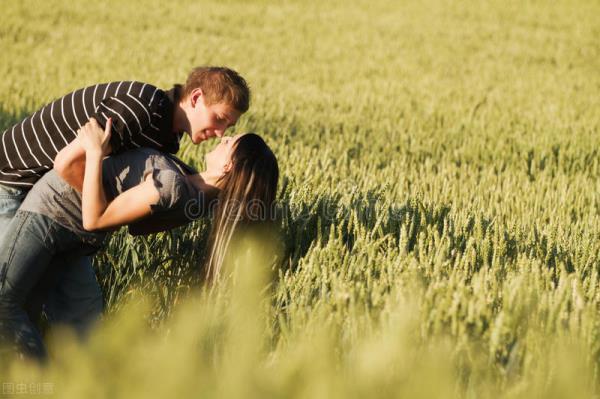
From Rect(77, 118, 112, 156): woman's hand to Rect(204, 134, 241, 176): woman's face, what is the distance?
336 mm

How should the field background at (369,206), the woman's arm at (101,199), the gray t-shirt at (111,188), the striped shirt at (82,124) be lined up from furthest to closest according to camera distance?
the striped shirt at (82,124)
the gray t-shirt at (111,188)
the woman's arm at (101,199)
the field background at (369,206)

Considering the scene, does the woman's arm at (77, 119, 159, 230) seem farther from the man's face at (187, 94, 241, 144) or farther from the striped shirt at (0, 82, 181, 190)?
the man's face at (187, 94, 241, 144)

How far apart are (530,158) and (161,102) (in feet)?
13.7

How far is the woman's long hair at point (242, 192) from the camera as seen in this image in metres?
2.10

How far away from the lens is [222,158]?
2.18m

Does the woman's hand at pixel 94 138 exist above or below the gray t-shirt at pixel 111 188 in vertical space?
above

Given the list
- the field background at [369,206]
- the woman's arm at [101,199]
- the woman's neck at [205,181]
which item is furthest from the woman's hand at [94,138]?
the field background at [369,206]

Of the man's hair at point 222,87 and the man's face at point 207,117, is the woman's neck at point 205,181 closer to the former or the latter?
the man's face at point 207,117

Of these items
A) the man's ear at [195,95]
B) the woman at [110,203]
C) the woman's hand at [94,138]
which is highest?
the man's ear at [195,95]

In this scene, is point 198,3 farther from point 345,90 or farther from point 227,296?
point 227,296

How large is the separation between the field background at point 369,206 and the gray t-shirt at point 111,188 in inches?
10.4

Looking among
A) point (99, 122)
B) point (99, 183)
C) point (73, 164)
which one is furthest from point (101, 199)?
point (99, 122)

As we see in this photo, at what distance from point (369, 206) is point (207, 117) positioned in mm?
797

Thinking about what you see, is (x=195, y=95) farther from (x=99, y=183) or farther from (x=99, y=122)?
(x=99, y=183)
